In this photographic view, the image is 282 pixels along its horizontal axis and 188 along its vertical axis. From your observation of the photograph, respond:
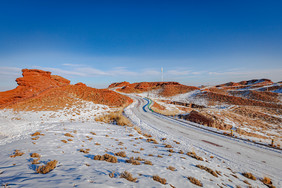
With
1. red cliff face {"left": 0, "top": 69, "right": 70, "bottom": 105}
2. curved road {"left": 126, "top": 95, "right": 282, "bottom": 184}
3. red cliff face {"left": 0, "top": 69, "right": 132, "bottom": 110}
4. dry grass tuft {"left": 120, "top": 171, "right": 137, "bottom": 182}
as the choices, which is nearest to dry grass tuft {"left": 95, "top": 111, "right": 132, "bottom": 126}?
→ curved road {"left": 126, "top": 95, "right": 282, "bottom": 184}

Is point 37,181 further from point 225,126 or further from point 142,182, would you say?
point 225,126

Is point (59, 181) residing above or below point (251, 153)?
above

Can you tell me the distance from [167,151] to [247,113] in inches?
1256

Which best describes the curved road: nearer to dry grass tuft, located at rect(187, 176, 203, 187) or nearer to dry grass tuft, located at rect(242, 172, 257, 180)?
dry grass tuft, located at rect(242, 172, 257, 180)

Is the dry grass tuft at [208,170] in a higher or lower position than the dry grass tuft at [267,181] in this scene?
higher

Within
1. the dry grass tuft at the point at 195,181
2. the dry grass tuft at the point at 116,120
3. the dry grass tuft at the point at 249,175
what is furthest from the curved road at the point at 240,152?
the dry grass tuft at the point at 116,120

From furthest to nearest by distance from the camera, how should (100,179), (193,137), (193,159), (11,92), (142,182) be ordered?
1. (11,92)
2. (193,137)
3. (193,159)
4. (142,182)
5. (100,179)

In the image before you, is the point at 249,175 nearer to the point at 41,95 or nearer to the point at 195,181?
the point at 195,181

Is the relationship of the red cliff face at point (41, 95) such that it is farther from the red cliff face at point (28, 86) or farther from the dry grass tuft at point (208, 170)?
the dry grass tuft at point (208, 170)

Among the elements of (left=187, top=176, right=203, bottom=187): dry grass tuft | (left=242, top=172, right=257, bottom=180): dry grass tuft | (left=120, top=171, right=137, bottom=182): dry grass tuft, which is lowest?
(left=242, top=172, right=257, bottom=180): dry grass tuft

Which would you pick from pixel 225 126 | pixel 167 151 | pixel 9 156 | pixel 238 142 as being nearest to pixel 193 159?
pixel 167 151

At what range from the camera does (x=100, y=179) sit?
3.88 m

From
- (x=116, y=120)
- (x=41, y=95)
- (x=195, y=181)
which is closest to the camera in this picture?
(x=195, y=181)

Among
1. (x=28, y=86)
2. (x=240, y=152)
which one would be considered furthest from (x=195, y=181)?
(x=28, y=86)
